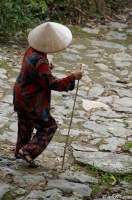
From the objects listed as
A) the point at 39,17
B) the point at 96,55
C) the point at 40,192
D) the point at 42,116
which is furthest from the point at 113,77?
the point at 40,192

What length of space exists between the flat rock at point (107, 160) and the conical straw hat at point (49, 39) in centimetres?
121

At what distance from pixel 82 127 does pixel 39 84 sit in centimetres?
169

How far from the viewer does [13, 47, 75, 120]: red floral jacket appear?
376 cm

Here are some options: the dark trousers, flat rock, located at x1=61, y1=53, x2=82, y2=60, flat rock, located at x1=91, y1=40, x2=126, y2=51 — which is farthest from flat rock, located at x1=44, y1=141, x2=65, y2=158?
flat rock, located at x1=91, y1=40, x2=126, y2=51

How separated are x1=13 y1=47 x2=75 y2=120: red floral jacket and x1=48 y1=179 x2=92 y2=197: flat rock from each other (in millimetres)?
564

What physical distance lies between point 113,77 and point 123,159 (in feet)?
10.3

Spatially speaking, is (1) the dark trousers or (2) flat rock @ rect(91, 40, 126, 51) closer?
(1) the dark trousers

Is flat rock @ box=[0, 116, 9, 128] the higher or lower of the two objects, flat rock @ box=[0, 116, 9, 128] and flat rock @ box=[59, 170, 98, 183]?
the lower

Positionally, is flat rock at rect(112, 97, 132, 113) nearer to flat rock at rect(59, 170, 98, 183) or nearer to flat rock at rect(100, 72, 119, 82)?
flat rock at rect(100, 72, 119, 82)

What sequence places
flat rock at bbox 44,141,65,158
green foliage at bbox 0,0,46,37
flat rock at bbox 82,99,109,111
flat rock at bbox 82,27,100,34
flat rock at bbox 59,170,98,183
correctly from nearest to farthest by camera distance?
flat rock at bbox 59,170,98,183, flat rock at bbox 44,141,65,158, flat rock at bbox 82,99,109,111, green foliage at bbox 0,0,46,37, flat rock at bbox 82,27,100,34

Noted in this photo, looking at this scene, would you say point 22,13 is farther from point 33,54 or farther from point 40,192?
point 40,192

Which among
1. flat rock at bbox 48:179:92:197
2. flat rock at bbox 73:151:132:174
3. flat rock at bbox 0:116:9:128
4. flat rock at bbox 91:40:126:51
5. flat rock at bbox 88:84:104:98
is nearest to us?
flat rock at bbox 48:179:92:197

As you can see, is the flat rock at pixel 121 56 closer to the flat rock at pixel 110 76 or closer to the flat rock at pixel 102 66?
the flat rock at pixel 102 66

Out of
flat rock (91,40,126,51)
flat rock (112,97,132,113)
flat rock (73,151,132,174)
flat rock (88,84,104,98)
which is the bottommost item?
flat rock (91,40,126,51)
